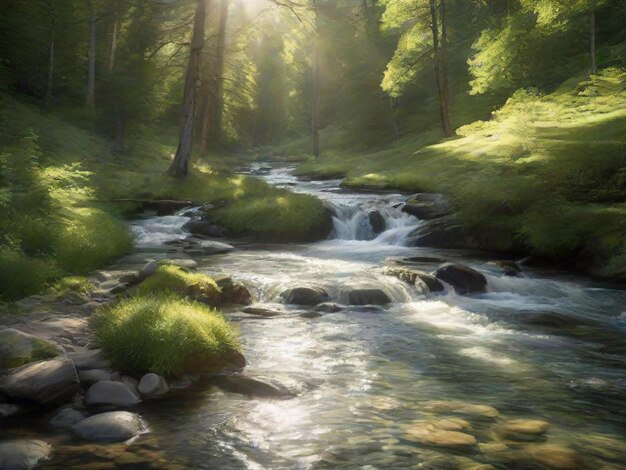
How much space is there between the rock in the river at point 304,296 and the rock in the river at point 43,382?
18.4 feet

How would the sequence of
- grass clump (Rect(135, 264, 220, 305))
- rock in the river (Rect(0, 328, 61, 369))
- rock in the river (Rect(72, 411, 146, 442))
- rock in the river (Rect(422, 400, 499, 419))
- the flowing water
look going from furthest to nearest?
grass clump (Rect(135, 264, 220, 305)) → rock in the river (Rect(0, 328, 61, 369)) → rock in the river (Rect(422, 400, 499, 419)) → rock in the river (Rect(72, 411, 146, 442)) → the flowing water

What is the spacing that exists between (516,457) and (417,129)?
3951cm

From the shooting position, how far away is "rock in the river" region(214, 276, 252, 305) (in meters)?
11.1

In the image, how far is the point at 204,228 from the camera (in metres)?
20.2

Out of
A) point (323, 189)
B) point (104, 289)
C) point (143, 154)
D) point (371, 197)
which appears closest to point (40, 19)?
point (143, 154)

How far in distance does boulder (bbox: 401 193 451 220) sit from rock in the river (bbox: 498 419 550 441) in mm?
14681

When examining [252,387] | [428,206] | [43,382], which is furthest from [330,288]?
[428,206]

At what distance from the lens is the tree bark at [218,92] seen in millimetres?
30453

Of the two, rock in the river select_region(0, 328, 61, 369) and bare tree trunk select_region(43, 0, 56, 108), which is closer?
rock in the river select_region(0, 328, 61, 369)

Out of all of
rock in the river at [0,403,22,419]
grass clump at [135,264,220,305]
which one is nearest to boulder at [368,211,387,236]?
grass clump at [135,264,220,305]

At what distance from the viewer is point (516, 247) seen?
653 inches

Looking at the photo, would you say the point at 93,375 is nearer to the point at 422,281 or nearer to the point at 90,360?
the point at 90,360

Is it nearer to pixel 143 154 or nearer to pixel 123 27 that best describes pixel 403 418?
pixel 143 154

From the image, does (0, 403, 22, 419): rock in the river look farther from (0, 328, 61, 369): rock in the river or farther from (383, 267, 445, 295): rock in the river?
(383, 267, 445, 295): rock in the river
